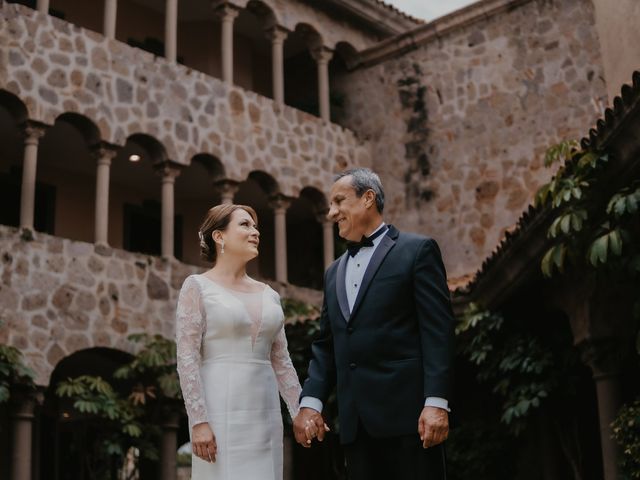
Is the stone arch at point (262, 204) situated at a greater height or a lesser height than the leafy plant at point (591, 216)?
greater

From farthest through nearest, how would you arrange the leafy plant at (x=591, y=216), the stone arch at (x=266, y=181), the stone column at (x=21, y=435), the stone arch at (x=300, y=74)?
1. the stone arch at (x=300, y=74)
2. the stone arch at (x=266, y=181)
3. the stone column at (x=21, y=435)
4. the leafy plant at (x=591, y=216)

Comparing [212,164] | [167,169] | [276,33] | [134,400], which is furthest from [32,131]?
[276,33]

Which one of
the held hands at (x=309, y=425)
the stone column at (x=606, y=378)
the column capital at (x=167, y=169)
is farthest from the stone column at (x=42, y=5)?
the held hands at (x=309, y=425)

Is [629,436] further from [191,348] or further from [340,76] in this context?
[340,76]

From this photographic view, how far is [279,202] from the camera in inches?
741

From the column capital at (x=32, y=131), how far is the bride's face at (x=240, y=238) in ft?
35.7

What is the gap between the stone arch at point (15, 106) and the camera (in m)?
15.0

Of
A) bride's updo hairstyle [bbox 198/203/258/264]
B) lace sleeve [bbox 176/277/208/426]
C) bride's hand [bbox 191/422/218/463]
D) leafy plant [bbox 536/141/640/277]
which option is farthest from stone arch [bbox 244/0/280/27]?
bride's hand [bbox 191/422/218/463]

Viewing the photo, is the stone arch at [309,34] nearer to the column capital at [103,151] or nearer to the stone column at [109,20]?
the stone column at [109,20]

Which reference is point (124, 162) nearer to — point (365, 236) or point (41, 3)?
point (41, 3)

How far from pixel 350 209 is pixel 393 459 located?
3.64 ft

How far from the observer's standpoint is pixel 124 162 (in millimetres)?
18516

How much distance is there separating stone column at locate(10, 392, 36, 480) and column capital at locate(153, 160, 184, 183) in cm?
458

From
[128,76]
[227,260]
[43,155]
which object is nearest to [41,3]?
[128,76]
